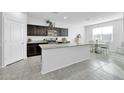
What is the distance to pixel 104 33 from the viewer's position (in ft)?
23.8

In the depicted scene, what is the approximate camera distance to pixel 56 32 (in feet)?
21.8

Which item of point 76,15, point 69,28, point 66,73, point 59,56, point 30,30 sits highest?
point 76,15

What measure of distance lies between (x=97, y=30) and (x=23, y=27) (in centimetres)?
657

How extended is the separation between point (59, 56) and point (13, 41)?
218cm

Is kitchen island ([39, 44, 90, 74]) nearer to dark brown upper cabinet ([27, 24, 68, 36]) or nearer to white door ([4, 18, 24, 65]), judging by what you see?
white door ([4, 18, 24, 65])

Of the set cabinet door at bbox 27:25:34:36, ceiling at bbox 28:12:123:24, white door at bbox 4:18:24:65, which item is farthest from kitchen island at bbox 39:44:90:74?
cabinet door at bbox 27:25:34:36

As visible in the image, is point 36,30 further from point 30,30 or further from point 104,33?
point 104,33

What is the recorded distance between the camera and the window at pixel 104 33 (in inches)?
→ 268

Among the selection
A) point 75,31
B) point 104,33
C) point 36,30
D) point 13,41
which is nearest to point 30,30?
point 36,30

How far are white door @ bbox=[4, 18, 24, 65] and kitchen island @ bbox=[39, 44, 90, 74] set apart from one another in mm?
1475

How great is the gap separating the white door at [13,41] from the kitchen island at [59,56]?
1.47 metres

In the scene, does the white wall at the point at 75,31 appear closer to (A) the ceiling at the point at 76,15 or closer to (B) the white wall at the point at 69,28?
(B) the white wall at the point at 69,28

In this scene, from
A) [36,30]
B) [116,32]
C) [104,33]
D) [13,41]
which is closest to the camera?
[13,41]
